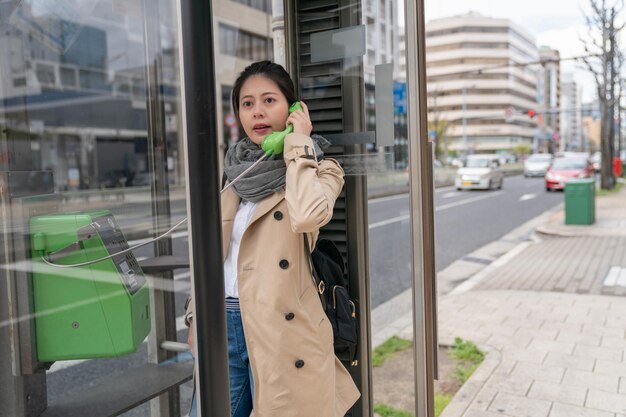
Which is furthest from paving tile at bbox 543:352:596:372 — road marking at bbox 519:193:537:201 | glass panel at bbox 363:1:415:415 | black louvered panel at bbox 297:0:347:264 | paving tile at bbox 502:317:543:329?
road marking at bbox 519:193:537:201

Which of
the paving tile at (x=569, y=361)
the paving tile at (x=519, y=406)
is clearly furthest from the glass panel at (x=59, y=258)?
the paving tile at (x=569, y=361)

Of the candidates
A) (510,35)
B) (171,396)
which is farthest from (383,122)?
(510,35)

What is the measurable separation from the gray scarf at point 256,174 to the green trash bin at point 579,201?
10.9 meters

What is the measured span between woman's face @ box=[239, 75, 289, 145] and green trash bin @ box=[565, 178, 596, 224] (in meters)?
10.8

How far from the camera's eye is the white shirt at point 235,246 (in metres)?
1.70

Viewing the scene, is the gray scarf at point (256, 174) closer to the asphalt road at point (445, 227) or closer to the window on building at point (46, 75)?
the asphalt road at point (445, 227)

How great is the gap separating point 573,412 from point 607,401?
26 cm

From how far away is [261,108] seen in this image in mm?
1753

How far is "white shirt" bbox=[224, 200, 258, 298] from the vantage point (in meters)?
1.70

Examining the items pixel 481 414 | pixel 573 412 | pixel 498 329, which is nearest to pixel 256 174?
pixel 481 414

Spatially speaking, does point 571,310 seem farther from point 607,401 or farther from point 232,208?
point 232,208

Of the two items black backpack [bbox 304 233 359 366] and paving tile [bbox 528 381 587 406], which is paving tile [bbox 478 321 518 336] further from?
black backpack [bbox 304 233 359 366]

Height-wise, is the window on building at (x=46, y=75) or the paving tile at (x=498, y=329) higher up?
the window on building at (x=46, y=75)

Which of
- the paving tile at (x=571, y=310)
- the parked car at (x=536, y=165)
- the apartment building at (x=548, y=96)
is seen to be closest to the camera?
the paving tile at (x=571, y=310)
